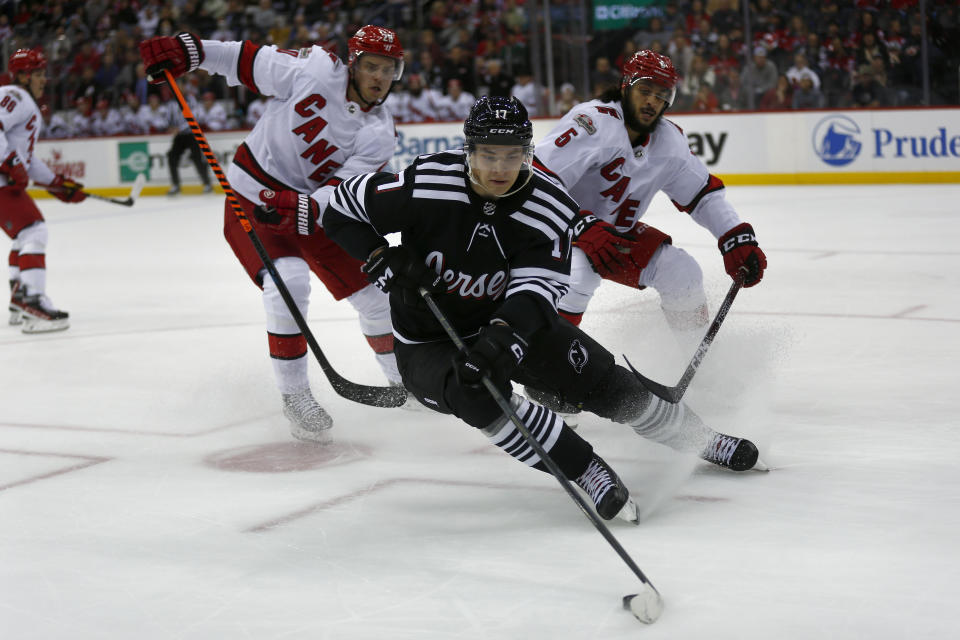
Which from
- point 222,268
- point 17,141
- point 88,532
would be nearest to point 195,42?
point 88,532

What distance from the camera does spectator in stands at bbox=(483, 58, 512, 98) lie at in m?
12.6

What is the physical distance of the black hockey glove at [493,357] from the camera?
264 centimetres

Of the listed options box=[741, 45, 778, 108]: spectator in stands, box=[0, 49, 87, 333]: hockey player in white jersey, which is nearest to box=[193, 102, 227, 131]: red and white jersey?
box=[741, 45, 778, 108]: spectator in stands

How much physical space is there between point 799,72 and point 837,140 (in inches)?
28.1

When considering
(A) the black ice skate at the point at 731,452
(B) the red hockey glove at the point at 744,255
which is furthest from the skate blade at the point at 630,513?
(B) the red hockey glove at the point at 744,255

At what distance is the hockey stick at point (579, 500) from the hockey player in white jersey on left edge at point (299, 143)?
100 cm

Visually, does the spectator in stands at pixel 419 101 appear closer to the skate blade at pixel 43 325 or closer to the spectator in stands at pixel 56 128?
the spectator in stands at pixel 56 128

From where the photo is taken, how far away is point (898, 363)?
14.6 ft

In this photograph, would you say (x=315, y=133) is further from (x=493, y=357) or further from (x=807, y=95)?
(x=807, y=95)

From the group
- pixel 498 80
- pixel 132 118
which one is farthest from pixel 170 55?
pixel 132 118

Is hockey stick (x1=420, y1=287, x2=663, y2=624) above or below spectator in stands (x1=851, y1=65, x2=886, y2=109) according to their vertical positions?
above

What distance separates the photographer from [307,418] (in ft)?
12.3

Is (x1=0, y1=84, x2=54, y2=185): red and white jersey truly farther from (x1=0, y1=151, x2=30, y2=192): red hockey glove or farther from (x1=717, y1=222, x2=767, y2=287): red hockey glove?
(x1=717, y1=222, x2=767, y2=287): red hockey glove

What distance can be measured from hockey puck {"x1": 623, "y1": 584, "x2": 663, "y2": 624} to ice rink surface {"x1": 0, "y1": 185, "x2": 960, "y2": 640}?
2 centimetres
